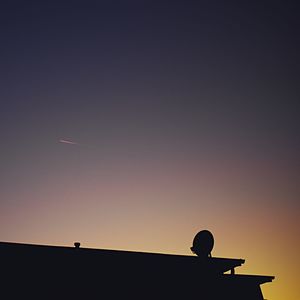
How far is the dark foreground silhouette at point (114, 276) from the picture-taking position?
1483 cm

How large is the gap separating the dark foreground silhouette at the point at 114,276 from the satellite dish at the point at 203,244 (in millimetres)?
3361

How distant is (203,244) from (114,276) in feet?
20.9

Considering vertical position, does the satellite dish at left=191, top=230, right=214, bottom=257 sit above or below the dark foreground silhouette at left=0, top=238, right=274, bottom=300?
above

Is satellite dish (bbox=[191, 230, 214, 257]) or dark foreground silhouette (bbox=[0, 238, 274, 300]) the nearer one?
dark foreground silhouette (bbox=[0, 238, 274, 300])

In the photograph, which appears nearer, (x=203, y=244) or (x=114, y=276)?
(x=114, y=276)

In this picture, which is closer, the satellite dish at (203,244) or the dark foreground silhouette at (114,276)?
the dark foreground silhouette at (114,276)

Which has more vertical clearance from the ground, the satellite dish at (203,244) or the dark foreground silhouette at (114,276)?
the satellite dish at (203,244)

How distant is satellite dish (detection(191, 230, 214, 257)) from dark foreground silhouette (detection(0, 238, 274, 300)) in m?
3.36

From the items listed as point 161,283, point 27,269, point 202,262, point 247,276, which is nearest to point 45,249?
point 27,269

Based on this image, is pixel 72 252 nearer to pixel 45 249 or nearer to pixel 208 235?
pixel 45 249

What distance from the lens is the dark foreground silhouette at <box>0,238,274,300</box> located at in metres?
14.8

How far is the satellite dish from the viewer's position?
824 inches

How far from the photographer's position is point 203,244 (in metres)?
21.0

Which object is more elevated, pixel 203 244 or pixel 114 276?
pixel 203 244
